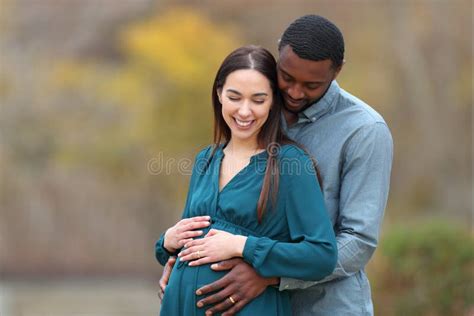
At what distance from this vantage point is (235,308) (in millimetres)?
2826

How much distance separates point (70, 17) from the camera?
15.0 meters

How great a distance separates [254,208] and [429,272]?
3582 millimetres

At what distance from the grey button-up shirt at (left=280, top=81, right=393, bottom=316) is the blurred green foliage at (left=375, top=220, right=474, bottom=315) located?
320 cm

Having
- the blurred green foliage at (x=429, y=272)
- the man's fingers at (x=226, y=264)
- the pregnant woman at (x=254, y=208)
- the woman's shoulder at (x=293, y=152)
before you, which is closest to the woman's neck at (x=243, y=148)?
the pregnant woman at (x=254, y=208)

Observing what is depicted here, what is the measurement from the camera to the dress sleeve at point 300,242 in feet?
9.07

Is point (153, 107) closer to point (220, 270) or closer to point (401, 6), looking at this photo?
point (401, 6)

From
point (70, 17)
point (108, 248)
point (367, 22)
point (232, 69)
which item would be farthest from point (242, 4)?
point (232, 69)

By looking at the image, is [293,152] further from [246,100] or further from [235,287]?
[235,287]

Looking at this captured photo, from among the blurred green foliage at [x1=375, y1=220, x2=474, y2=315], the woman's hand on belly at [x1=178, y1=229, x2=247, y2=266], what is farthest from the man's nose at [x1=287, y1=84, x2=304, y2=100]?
the blurred green foliage at [x1=375, y1=220, x2=474, y2=315]

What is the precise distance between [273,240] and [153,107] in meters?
10.6

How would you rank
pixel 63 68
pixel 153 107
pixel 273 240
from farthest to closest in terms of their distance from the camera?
pixel 63 68, pixel 153 107, pixel 273 240

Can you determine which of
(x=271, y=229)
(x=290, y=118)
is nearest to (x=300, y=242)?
(x=271, y=229)

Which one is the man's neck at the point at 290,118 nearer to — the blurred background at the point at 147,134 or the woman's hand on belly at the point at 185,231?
the woman's hand on belly at the point at 185,231

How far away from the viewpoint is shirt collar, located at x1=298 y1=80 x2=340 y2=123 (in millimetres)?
3051
